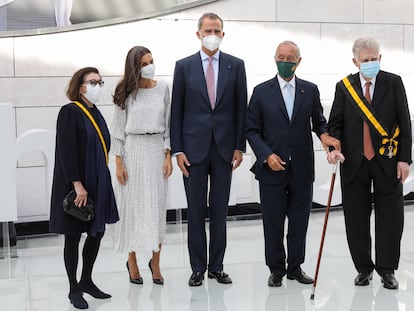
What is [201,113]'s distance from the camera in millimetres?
5059

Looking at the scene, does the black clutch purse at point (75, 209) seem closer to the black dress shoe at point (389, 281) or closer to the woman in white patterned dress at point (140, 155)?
the woman in white patterned dress at point (140, 155)

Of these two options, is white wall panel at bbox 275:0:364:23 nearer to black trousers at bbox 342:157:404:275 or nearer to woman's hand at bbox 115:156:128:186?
black trousers at bbox 342:157:404:275

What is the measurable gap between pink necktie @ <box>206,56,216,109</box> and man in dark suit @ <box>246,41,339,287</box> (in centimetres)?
26

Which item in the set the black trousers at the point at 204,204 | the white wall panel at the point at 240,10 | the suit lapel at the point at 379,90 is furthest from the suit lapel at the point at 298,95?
the white wall panel at the point at 240,10

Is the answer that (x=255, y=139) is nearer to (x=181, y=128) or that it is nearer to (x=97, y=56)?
(x=181, y=128)

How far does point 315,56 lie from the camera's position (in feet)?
26.2

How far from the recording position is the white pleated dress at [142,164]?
5027 mm

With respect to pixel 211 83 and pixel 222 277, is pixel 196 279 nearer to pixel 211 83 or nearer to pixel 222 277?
pixel 222 277

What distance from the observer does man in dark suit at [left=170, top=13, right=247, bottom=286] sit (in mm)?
5047

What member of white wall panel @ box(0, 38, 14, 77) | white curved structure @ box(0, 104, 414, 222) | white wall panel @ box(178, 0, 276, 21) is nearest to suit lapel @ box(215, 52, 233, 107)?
white curved structure @ box(0, 104, 414, 222)

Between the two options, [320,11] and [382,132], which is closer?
[382,132]

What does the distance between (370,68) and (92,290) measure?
2.33 m

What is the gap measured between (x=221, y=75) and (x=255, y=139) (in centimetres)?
51

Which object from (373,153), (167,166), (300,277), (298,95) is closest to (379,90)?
(373,153)
